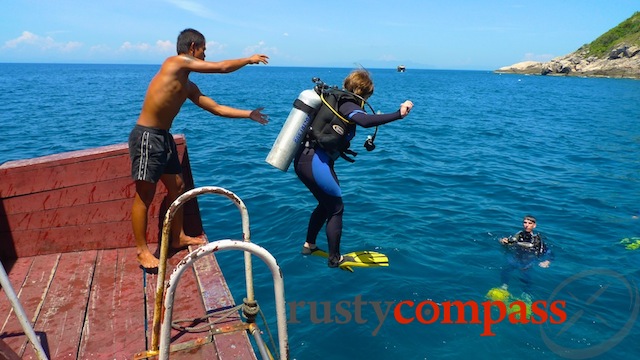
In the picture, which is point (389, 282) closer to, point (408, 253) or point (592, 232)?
point (408, 253)

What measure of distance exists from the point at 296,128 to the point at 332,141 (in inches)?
16.6

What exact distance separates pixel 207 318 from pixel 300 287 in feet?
14.2

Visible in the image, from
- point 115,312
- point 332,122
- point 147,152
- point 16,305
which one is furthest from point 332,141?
point 16,305

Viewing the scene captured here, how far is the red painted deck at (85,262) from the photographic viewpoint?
3.54 m

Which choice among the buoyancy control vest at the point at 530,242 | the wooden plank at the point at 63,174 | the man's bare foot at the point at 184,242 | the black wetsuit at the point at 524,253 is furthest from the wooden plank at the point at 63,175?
the buoyancy control vest at the point at 530,242

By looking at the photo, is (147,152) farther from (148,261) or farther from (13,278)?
(13,278)

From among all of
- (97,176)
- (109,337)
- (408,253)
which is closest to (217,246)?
(109,337)

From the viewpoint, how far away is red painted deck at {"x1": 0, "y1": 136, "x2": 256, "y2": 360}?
3545mm

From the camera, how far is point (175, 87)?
13.3 ft

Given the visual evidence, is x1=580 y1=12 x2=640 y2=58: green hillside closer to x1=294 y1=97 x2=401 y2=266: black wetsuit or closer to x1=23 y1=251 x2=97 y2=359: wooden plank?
x1=294 y1=97 x2=401 y2=266: black wetsuit

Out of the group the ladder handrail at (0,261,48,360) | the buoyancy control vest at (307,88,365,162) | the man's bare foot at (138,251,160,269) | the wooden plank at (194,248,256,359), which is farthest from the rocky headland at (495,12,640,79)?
the ladder handrail at (0,261,48,360)

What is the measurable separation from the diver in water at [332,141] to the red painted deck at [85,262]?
4.58ft

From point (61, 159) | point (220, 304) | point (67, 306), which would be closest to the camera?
point (220, 304)

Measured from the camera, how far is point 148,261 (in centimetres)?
447
